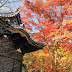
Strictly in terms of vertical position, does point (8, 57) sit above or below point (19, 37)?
below

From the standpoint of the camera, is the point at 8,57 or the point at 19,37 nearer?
the point at 8,57

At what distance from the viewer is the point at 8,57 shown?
5.43 m

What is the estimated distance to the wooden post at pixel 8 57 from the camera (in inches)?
203

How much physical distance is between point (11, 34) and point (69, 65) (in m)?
9.06

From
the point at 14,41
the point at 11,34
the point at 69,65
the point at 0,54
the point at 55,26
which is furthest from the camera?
the point at 69,65

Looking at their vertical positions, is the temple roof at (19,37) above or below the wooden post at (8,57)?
above

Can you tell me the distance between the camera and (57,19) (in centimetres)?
1067

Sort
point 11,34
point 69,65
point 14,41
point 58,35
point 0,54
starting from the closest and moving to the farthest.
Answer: point 0,54 < point 11,34 < point 14,41 < point 58,35 < point 69,65

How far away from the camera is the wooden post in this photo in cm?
516

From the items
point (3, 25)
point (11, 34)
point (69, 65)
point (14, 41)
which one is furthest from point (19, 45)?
point (69, 65)

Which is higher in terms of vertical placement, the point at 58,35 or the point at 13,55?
the point at 58,35

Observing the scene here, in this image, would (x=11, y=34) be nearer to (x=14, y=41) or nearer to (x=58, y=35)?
(x=14, y=41)

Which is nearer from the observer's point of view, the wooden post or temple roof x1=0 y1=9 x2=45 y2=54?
temple roof x1=0 y1=9 x2=45 y2=54

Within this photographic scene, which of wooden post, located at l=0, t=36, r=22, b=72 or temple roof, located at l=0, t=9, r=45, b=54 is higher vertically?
temple roof, located at l=0, t=9, r=45, b=54
